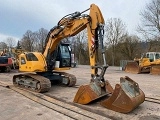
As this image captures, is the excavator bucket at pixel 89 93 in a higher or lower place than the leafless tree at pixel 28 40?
lower

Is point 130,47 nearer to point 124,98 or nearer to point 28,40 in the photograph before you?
point 28,40

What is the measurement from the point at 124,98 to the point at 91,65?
6.94 feet

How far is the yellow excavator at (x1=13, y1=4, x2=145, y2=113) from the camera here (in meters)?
6.80

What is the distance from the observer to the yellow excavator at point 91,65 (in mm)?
6797

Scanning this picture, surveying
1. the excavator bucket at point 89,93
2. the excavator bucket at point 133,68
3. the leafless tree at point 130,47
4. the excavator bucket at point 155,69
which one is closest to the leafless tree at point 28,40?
the leafless tree at point 130,47

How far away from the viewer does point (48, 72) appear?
445 inches

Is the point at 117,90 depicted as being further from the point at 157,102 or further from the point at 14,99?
the point at 14,99

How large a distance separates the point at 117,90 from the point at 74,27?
387cm

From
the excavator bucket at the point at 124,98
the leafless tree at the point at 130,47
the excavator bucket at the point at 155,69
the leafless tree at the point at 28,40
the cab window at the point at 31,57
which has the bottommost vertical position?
the excavator bucket at the point at 124,98

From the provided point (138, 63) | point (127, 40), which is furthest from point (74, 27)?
A: point (127, 40)

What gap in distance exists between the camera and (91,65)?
8258 mm

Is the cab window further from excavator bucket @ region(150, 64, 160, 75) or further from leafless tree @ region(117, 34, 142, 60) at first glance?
leafless tree @ region(117, 34, 142, 60)

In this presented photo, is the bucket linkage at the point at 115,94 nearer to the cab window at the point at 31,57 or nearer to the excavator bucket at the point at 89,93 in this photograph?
the excavator bucket at the point at 89,93

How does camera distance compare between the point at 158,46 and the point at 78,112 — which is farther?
the point at 158,46
